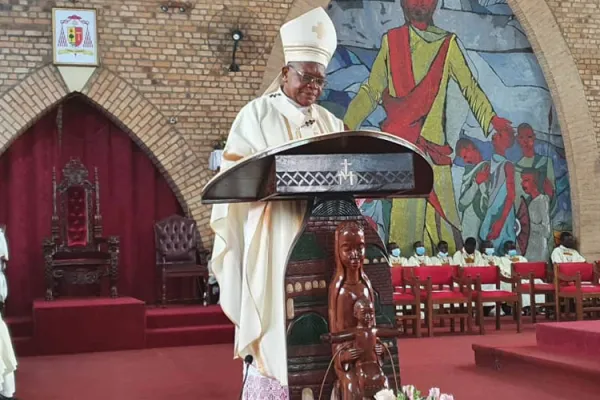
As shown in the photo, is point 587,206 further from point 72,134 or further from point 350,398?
point 350,398

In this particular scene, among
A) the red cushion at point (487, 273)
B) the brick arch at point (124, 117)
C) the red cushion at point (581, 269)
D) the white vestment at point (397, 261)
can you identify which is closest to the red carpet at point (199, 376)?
the red cushion at point (487, 273)

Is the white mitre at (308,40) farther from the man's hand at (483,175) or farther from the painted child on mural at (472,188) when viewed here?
the man's hand at (483,175)

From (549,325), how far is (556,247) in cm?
596

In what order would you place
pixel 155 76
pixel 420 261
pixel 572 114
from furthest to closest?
pixel 572 114 → pixel 420 261 → pixel 155 76

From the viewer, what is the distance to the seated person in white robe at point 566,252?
36.3 feet

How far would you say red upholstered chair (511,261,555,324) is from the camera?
9.23 m

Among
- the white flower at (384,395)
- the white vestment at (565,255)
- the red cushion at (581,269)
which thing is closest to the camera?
the white flower at (384,395)

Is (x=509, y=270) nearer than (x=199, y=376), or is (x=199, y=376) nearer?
(x=199, y=376)

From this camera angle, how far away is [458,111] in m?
11.2

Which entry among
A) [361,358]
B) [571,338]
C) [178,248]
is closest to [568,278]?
[571,338]

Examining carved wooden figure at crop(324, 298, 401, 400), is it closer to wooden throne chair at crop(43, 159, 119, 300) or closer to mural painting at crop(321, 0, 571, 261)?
wooden throne chair at crop(43, 159, 119, 300)

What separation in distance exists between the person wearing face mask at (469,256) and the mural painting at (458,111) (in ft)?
0.56

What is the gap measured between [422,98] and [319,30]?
27.6ft

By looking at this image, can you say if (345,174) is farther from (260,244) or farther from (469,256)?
(469,256)
